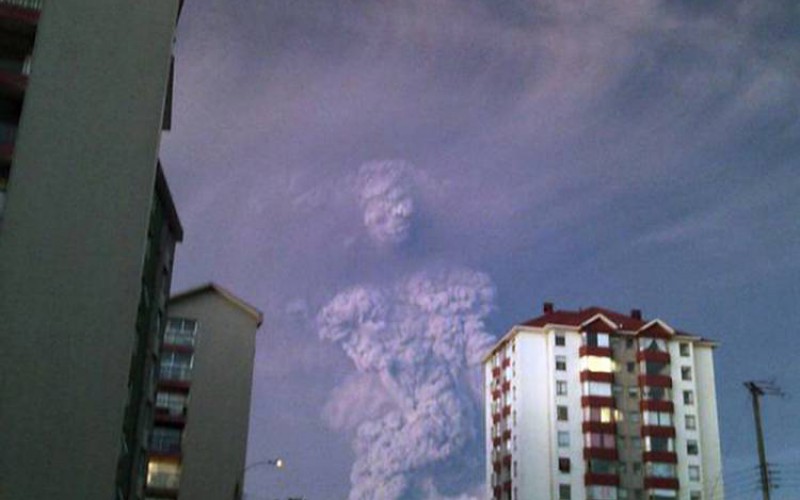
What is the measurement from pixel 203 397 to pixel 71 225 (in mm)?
54901

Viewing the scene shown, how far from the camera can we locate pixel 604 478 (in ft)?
361

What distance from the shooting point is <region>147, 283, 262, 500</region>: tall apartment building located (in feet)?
271

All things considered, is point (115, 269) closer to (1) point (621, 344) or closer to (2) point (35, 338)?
(2) point (35, 338)

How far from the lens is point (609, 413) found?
113812 millimetres

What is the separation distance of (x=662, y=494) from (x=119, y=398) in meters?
89.0

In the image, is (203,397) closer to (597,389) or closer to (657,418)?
(597,389)

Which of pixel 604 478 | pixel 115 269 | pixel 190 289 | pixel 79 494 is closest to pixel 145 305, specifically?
pixel 115 269

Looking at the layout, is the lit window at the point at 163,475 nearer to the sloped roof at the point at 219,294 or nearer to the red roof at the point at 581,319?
the sloped roof at the point at 219,294

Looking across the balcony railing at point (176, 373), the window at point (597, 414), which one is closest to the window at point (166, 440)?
the balcony railing at point (176, 373)

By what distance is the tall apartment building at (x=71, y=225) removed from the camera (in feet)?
115

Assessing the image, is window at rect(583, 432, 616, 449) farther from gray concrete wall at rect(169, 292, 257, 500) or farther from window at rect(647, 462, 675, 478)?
A: gray concrete wall at rect(169, 292, 257, 500)

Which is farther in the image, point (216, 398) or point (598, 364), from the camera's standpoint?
point (598, 364)

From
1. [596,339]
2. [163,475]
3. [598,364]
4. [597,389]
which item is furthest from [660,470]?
[163,475]

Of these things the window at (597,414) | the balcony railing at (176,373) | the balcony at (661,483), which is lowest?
the balcony at (661,483)
